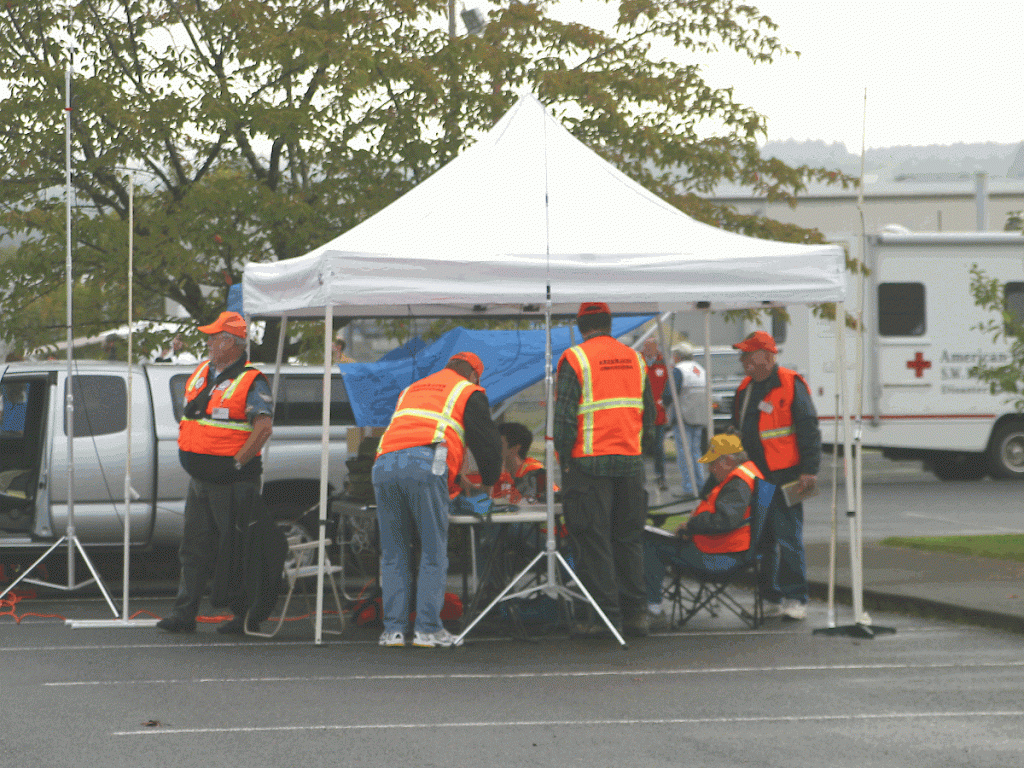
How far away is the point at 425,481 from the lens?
8773mm

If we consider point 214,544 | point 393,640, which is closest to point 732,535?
point 393,640

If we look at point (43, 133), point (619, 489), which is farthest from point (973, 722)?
point (43, 133)

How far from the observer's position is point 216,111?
1331 centimetres

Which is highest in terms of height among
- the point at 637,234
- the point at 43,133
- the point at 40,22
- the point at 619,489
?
the point at 40,22

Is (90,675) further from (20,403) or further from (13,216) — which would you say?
(13,216)

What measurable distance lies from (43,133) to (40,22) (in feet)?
3.94

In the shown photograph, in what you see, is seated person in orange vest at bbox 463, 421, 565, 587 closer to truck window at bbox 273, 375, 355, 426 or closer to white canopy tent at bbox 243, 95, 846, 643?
white canopy tent at bbox 243, 95, 846, 643

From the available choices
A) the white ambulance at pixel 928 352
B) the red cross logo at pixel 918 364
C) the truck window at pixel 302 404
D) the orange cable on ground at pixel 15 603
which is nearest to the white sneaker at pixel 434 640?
the orange cable on ground at pixel 15 603

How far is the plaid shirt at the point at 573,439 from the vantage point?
901cm

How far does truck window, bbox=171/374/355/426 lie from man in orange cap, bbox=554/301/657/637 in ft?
11.2

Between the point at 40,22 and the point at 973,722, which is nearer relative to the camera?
the point at 973,722

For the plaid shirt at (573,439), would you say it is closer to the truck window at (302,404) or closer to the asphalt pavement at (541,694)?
the asphalt pavement at (541,694)

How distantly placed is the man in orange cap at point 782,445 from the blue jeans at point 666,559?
0.50 m

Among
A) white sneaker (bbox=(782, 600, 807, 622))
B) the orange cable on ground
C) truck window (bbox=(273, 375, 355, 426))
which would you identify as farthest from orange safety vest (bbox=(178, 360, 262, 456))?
white sneaker (bbox=(782, 600, 807, 622))
